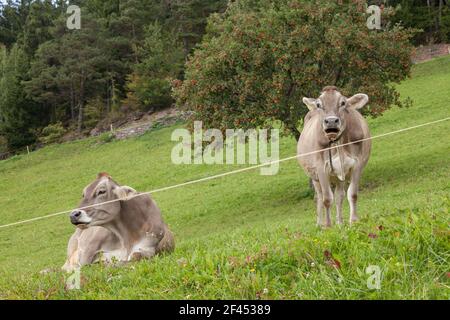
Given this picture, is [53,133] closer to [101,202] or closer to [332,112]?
[101,202]

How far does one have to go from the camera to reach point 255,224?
17156 millimetres

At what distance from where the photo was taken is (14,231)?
1083 inches

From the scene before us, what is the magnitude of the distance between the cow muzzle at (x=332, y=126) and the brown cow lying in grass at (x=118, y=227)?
3001mm

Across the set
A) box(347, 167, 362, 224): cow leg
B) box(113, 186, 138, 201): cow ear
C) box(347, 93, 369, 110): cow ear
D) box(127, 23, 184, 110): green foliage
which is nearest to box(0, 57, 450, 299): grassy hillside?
box(347, 167, 362, 224): cow leg

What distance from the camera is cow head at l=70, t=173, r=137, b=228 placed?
315 inches

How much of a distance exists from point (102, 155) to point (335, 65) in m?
27.9

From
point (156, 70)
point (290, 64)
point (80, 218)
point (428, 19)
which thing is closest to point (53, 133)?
point (156, 70)

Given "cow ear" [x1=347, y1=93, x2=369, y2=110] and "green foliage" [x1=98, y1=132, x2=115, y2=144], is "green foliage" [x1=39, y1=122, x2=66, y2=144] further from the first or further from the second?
"cow ear" [x1=347, y1=93, x2=369, y2=110]

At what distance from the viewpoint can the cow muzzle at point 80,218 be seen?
7809 millimetres

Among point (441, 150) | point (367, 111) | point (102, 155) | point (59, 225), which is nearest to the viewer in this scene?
point (367, 111)

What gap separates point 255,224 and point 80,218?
387 inches

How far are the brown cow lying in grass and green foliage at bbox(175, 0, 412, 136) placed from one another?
12.0 meters
